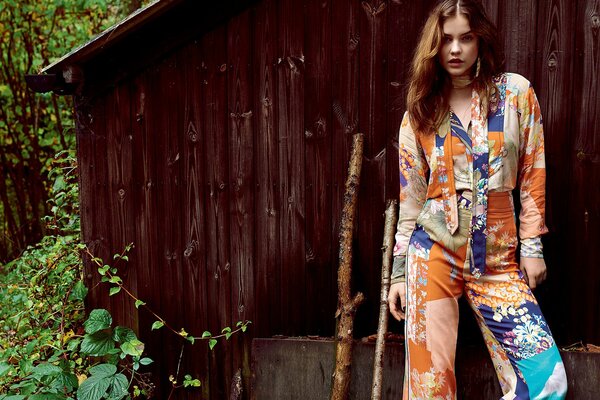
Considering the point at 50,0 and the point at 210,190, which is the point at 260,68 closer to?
the point at 210,190

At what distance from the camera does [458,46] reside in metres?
2.60

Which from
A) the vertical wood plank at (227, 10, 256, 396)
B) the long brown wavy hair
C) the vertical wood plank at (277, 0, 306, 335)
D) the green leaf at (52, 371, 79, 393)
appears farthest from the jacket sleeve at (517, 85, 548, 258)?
the green leaf at (52, 371, 79, 393)

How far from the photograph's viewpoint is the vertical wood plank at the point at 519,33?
3293 mm

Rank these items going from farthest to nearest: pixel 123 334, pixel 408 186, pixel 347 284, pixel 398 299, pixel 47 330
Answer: pixel 47 330 < pixel 123 334 < pixel 347 284 < pixel 398 299 < pixel 408 186

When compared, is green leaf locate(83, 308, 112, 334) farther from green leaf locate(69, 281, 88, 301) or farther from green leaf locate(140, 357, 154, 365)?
green leaf locate(140, 357, 154, 365)

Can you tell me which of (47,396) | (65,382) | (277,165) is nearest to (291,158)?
(277,165)

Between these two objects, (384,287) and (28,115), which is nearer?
(384,287)

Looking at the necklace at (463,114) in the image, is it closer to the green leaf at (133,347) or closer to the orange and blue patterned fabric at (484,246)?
the orange and blue patterned fabric at (484,246)

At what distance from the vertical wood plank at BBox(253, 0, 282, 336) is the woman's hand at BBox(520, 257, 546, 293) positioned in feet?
5.51

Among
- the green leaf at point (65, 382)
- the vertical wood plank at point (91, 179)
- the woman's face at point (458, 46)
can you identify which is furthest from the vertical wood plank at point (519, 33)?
the green leaf at point (65, 382)

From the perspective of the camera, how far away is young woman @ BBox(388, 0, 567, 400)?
2611 millimetres

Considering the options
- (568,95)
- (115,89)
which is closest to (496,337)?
(568,95)

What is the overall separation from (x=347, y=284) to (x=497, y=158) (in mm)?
1356

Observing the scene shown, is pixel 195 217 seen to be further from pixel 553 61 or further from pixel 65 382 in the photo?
pixel 553 61
